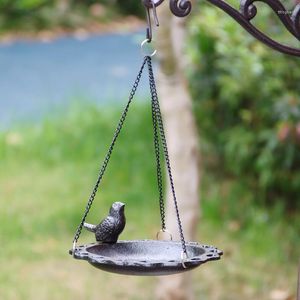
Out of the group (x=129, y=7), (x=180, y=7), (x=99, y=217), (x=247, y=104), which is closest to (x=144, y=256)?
(x=180, y=7)

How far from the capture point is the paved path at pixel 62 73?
9344 mm

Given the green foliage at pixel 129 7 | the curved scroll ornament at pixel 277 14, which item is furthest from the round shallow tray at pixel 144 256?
the green foliage at pixel 129 7

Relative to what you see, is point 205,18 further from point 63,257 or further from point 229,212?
point 63,257

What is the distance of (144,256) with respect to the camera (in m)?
2.85

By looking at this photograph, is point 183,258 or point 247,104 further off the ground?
point 247,104

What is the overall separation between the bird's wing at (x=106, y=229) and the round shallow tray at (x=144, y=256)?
0.03m

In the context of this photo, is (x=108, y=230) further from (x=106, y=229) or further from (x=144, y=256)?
(x=144, y=256)

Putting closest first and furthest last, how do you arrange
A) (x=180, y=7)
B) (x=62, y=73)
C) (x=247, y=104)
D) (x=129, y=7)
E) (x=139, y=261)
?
(x=139, y=261), (x=180, y=7), (x=247, y=104), (x=62, y=73), (x=129, y=7)

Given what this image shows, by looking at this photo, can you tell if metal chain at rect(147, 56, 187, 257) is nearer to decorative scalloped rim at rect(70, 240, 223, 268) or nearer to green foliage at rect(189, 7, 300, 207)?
decorative scalloped rim at rect(70, 240, 223, 268)

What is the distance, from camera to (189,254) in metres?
2.81

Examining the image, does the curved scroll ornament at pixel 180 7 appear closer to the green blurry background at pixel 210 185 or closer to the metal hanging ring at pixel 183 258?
the metal hanging ring at pixel 183 258

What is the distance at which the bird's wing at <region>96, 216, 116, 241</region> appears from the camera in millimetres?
2873

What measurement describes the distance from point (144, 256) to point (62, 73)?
802 centimetres

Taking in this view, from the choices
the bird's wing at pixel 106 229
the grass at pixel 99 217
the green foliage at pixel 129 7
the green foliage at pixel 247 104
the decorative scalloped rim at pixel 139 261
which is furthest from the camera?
the green foliage at pixel 129 7
